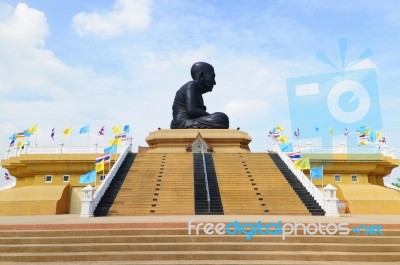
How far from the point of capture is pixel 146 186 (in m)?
15.9

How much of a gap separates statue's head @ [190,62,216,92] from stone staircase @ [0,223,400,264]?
19.7m

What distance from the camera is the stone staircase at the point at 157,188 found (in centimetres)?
1388

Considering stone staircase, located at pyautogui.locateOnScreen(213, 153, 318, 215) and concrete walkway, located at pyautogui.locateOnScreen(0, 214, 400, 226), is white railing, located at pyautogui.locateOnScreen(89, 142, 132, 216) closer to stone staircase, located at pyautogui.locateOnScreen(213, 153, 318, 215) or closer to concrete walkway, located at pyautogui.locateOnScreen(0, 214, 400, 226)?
concrete walkway, located at pyautogui.locateOnScreen(0, 214, 400, 226)

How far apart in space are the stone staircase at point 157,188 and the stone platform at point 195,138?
152 inches

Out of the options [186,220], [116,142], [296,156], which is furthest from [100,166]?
[296,156]

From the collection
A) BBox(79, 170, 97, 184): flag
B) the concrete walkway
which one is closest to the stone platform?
BBox(79, 170, 97, 184): flag

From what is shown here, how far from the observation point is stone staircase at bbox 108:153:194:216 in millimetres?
13875

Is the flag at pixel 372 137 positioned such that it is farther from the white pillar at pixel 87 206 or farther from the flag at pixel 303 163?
the white pillar at pixel 87 206

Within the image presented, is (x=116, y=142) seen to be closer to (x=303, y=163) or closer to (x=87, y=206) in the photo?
(x=87, y=206)

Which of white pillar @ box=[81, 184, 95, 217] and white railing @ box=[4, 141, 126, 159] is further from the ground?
white railing @ box=[4, 141, 126, 159]

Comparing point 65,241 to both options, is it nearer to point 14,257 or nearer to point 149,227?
point 14,257

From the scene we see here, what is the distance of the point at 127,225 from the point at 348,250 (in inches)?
224

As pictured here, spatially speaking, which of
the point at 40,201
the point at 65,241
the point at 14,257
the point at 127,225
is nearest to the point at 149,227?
the point at 127,225

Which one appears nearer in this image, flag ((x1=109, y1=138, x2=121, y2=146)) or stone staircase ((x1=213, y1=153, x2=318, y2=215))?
stone staircase ((x1=213, y1=153, x2=318, y2=215))
